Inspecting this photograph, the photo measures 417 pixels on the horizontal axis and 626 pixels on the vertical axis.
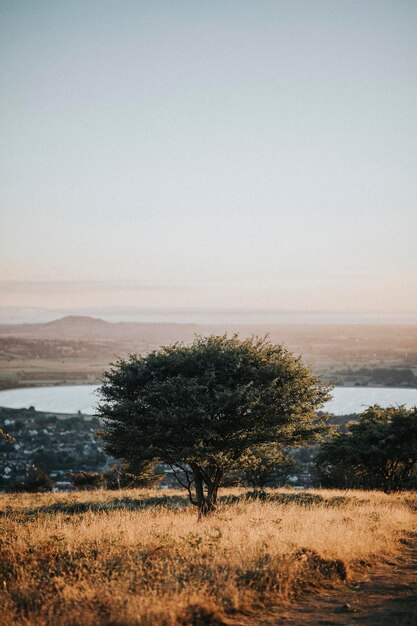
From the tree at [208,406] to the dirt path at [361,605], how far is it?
6520 mm

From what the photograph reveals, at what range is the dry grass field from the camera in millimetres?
6383

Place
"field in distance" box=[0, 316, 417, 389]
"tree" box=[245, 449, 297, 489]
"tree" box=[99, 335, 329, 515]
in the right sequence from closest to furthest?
"tree" box=[99, 335, 329, 515] < "tree" box=[245, 449, 297, 489] < "field in distance" box=[0, 316, 417, 389]

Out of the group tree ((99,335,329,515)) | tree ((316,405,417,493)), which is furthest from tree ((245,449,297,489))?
tree ((316,405,417,493))

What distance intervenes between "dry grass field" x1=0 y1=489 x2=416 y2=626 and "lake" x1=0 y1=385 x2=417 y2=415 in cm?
8382

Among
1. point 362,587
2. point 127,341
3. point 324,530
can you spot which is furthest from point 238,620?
point 127,341

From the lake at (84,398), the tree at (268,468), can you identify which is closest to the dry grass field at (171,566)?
the tree at (268,468)

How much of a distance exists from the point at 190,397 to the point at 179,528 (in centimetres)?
448

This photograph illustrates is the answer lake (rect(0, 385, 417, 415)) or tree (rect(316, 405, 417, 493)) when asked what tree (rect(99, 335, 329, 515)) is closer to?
tree (rect(316, 405, 417, 493))

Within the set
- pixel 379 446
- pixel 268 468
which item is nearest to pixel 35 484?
pixel 268 468

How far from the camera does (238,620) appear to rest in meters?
6.45

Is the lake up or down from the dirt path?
down

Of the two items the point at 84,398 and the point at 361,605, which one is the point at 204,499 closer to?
the point at 361,605

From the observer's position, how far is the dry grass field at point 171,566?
638cm

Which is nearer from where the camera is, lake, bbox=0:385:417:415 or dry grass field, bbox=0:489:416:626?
dry grass field, bbox=0:489:416:626
